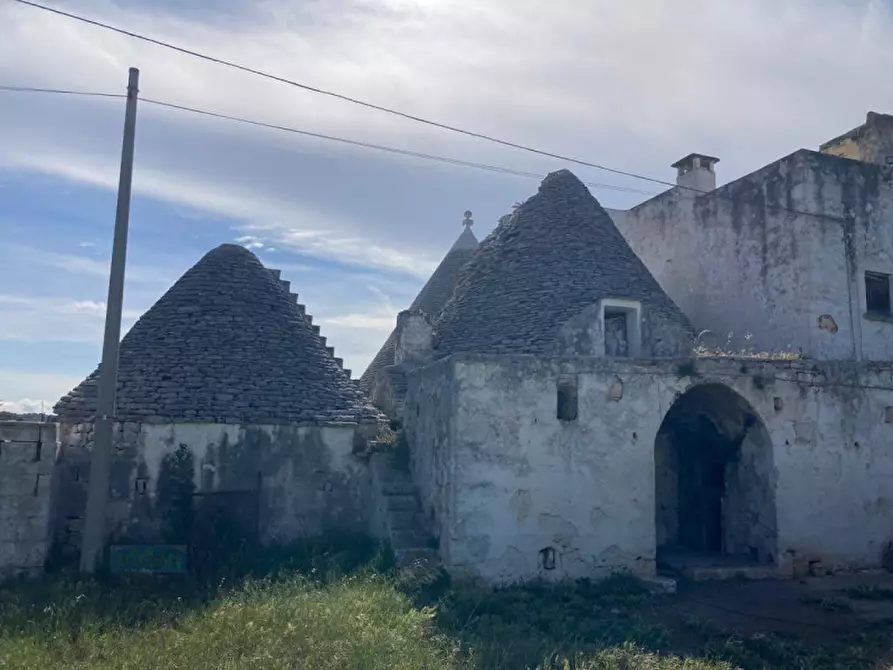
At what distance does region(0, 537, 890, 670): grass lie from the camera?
6.37 metres

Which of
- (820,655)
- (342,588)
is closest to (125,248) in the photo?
(342,588)

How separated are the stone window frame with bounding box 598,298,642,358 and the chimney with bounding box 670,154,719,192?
4574 mm

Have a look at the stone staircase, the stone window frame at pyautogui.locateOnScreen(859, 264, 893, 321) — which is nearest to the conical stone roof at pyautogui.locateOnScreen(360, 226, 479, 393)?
the stone staircase

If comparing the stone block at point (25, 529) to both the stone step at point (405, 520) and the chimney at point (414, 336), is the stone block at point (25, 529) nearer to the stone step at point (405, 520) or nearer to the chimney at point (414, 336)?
the stone step at point (405, 520)

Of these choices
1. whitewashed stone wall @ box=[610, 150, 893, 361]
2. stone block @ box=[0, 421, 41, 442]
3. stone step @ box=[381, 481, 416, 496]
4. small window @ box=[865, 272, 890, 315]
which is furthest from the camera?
small window @ box=[865, 272, 890, 315]

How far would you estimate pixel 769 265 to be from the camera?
14078mm

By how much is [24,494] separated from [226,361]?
11.7 ft

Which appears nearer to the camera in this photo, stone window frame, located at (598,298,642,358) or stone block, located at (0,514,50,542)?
stone block, located at (0,514,50,542)

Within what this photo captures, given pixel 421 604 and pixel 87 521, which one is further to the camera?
pixel 87 521

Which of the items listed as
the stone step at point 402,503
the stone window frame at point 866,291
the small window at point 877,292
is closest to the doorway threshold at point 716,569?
the stone step at point 402,503

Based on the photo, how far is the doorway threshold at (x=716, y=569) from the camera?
10.3 metres

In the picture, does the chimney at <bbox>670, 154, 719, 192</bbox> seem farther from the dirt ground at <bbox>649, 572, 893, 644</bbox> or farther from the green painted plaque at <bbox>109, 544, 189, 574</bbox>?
the green painted plaque at <bbox>109, 544, 189, 574</bbox>

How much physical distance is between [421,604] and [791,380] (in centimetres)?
644

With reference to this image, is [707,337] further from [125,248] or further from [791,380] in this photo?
[125,248]
